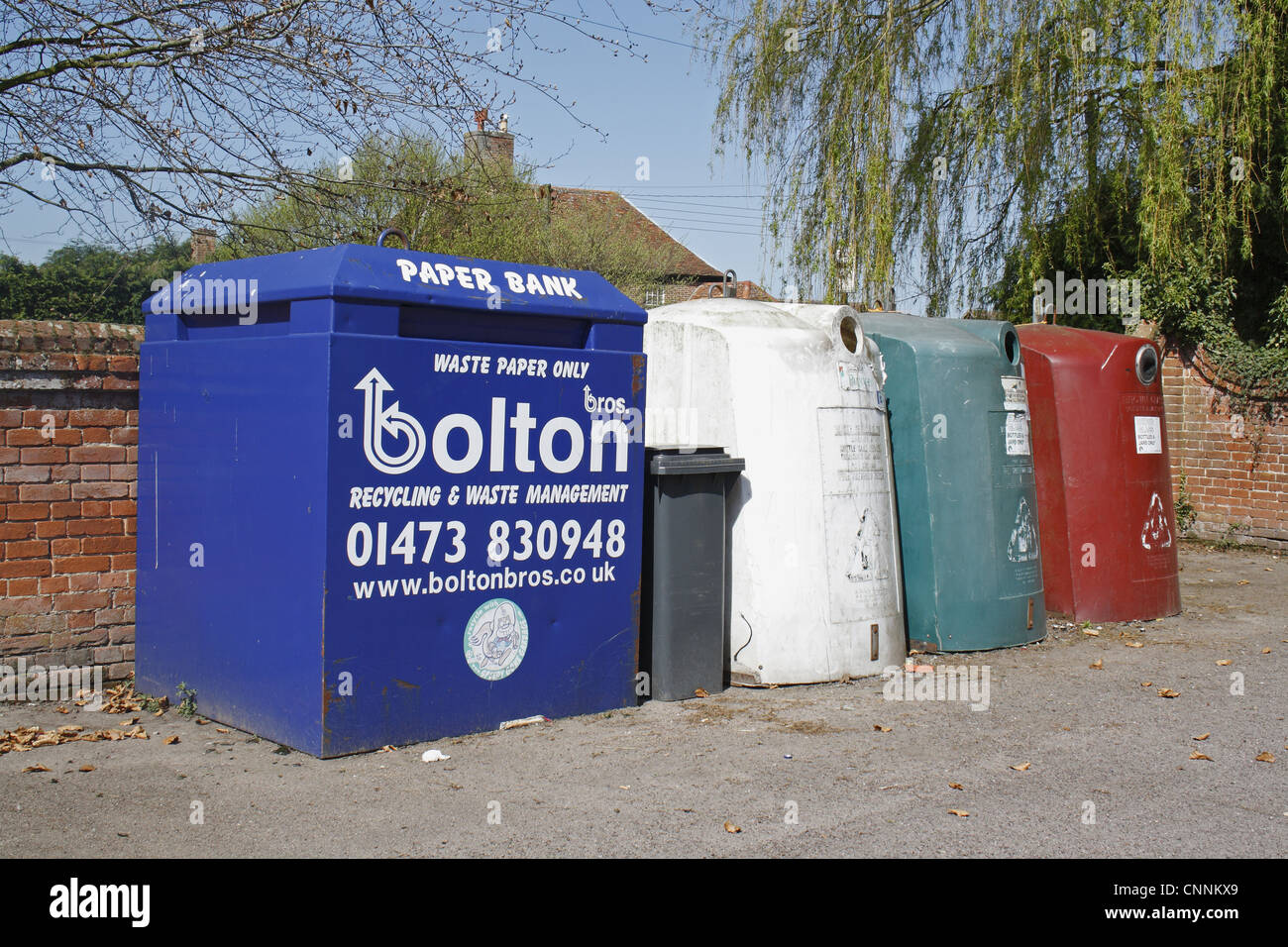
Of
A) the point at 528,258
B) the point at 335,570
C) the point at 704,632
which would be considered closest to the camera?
the point at 335,570

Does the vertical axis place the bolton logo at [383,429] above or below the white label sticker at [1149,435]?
below

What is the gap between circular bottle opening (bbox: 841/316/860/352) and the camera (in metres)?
6.60

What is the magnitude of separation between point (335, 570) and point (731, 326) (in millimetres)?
2711

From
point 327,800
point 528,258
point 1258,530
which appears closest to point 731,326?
point 327,800

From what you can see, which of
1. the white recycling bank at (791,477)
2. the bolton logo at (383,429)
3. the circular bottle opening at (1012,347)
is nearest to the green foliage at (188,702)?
the bolton logo at (383,429)

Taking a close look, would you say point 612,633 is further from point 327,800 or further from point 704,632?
point 327,800

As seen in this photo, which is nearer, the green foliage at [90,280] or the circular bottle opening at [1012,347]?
the green foliage at [90,280]

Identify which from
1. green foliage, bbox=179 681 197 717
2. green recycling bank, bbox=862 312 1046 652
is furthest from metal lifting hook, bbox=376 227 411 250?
green recycling bank, bbox=862 312 1046 652

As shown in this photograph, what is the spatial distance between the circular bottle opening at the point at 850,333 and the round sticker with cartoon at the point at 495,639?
2623 millimetres

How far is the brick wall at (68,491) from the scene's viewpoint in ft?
17.7

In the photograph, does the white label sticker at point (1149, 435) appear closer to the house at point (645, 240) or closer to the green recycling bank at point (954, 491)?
the green recycling bank at point (954, 491)

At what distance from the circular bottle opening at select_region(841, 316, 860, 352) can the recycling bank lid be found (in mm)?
1535

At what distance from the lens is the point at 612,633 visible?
5527 millimetres
